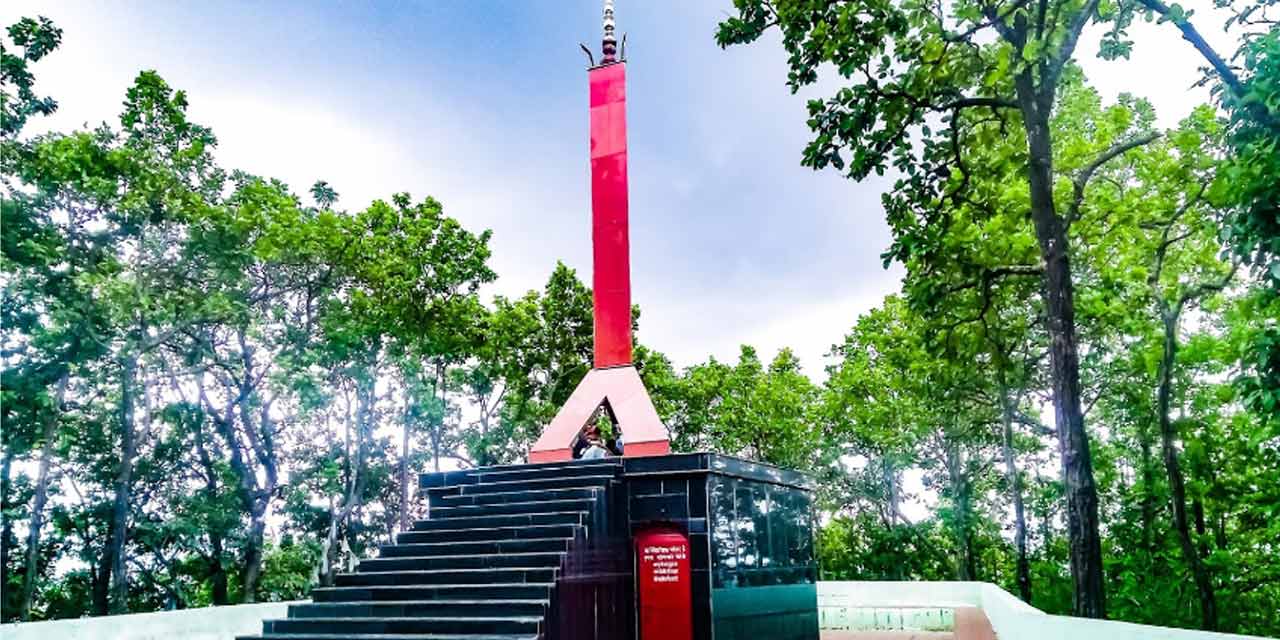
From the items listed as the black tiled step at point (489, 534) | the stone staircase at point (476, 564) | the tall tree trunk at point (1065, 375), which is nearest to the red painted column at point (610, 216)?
the stone staircase at point (476, 564)

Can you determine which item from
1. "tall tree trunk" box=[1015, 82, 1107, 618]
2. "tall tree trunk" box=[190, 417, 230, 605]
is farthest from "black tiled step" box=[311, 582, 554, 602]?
"tall tree trunk" box=[190, 417, 230, 605]

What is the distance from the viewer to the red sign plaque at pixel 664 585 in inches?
345

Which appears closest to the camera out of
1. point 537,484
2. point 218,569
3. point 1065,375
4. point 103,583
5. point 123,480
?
point 1065,375

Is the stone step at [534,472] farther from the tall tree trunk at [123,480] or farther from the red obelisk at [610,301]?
the tall tree trunk at [123,480]

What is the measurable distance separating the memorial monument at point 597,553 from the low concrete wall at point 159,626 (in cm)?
205

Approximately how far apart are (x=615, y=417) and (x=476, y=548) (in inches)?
108

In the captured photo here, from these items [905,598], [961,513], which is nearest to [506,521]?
[905,598]

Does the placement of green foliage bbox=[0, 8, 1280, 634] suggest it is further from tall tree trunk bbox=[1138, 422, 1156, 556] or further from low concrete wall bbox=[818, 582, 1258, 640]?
low concrete wall bbox=[818, 582, 1258, 640]

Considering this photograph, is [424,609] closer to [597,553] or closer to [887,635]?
[597,553]

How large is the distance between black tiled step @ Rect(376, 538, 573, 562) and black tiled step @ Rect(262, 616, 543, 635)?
1.10 metres

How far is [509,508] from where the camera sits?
31.0 ft

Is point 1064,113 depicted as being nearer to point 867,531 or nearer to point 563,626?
point 563,626

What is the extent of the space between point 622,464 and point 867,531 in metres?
16.2

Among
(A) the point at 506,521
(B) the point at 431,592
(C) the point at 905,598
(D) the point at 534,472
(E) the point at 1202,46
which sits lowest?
(C) the point at 905,598
